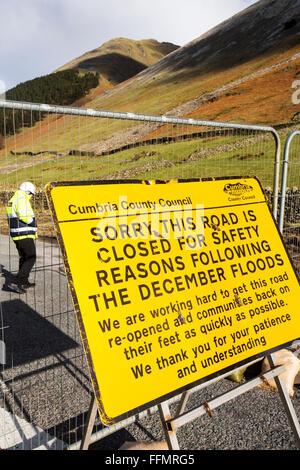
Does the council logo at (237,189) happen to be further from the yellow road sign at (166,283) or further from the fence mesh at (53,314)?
the fence mesh at (53,314)

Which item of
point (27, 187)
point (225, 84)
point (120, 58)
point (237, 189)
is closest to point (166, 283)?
point (237, 189)

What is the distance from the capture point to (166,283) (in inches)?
78.7

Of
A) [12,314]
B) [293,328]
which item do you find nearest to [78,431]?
[293,328]

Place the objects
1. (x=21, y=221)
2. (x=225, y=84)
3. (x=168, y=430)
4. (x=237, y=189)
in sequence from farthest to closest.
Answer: (x=225, y=84), (x=21, y=221), (x=237, y=189), (x=168, y=430)

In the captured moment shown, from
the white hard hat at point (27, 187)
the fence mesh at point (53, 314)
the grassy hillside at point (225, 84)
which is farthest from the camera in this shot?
the grassy hillside at point (225, 84)

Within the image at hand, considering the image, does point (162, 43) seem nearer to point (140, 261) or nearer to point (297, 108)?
point (297, 108)

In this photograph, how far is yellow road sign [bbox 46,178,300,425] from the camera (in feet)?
5.60

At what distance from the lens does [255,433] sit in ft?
9.17

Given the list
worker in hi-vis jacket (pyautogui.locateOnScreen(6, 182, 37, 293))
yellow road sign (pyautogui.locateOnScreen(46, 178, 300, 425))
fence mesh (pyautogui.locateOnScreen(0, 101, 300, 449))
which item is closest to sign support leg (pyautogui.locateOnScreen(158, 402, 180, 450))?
yellow road sign (pyautogui.locateOnScreen(46, 178, 300, 425))

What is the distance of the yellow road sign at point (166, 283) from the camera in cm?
171

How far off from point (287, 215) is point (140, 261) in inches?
265

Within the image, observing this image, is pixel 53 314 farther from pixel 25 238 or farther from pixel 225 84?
pixel 225 84

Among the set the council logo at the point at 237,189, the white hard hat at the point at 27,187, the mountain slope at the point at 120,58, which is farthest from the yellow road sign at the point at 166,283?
the mountain slope at the point at 120,58

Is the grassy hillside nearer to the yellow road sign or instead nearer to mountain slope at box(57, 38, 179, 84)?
the yellow road sign
